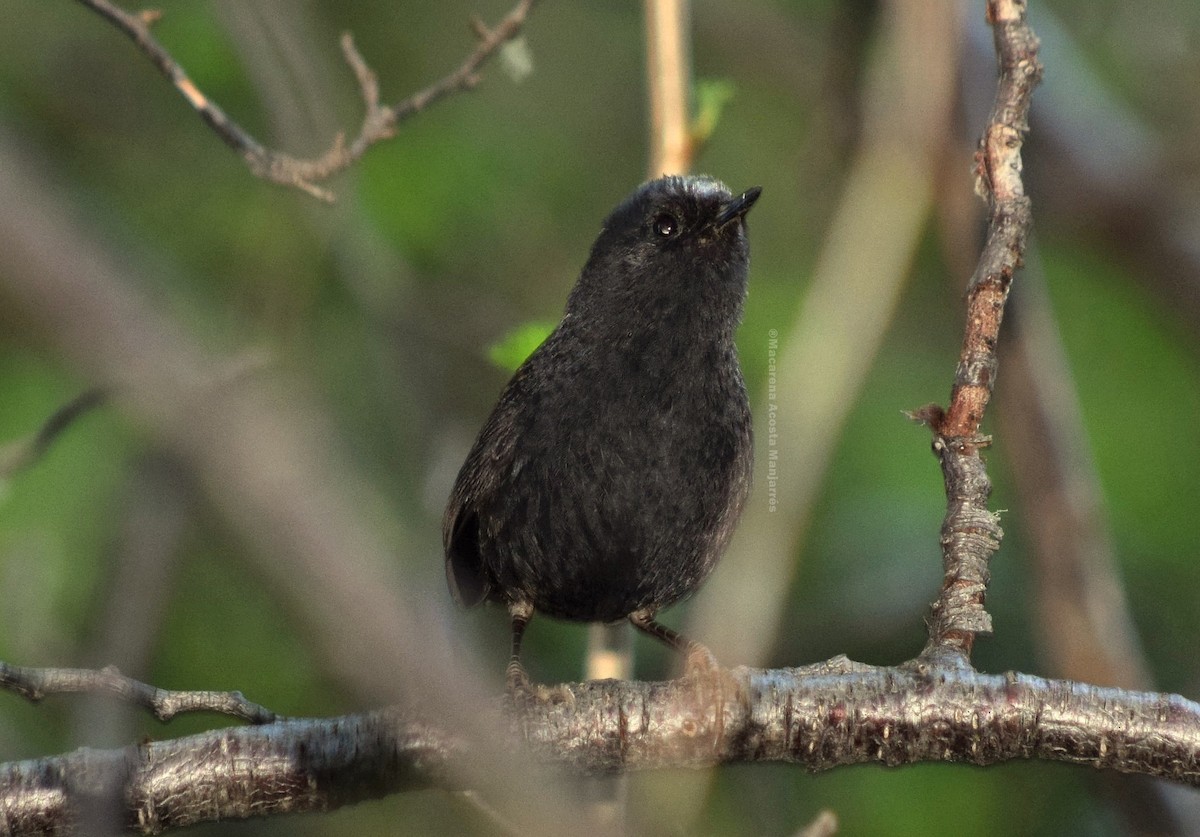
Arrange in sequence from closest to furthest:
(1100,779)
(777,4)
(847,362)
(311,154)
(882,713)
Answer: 1. (882,713)
2. (847,362)
3. (311,154)
4. (1100,779)
5. (777,4)

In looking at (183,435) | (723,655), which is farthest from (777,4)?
(183,435)

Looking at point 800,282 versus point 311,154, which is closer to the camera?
point 311,154

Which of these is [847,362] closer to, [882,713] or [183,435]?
[882,713]

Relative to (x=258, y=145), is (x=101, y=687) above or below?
below

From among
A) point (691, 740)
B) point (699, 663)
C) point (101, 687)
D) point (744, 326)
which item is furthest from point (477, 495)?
point (744, 326)

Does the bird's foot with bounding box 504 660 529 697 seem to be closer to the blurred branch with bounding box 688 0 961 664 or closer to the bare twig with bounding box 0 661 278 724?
the blurred branch with bounding box 688 0 961 664

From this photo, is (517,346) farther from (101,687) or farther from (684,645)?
(101,687)
